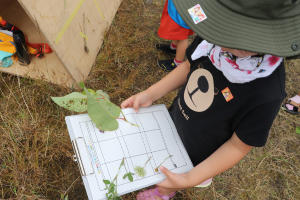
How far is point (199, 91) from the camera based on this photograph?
0.76 meters

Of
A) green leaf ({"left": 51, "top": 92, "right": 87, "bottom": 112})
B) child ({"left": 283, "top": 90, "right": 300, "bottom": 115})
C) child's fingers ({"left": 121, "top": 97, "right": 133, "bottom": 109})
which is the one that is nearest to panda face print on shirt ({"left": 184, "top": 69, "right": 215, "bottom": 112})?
child's fingers ({"left": 121, "top": 97, "right": 133, "bottom": 109})

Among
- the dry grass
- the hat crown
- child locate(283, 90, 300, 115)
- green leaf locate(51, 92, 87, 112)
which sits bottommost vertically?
child locate(283, 90, 300, 115)

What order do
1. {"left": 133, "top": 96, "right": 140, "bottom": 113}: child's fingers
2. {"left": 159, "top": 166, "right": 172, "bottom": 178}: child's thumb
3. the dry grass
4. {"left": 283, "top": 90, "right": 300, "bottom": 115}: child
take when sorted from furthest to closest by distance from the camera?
{"left": 283, "top": 90, "right": 300, "bottom": 115}: child
the dry grass
{"left": 133, "top": 96, "right": 140, "bottom": 113}: child's fingers
{"left": 159, "top": 166, "right": 172, "bottom": 178}: child's thumb

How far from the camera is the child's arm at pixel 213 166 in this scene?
669mm

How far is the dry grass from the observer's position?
110 cm

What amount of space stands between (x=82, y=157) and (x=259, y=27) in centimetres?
61

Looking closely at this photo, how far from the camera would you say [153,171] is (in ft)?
2.34

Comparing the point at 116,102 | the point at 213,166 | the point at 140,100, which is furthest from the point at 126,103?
Answer: the point at 116,102

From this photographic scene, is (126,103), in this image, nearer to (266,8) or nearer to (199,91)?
(199,91)

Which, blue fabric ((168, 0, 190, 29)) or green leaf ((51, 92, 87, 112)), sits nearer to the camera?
green leaf ((51, 92, 87, 112))

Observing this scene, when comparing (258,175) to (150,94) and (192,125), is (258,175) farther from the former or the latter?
(150,94)

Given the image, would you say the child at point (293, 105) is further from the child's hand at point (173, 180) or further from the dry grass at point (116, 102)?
the child's hand at point (173, 180)

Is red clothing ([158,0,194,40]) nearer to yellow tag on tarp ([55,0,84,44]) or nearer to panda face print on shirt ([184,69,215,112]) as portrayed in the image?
yellow tag on tarp ([55,0,84,44])

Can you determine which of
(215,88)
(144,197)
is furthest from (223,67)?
(144,197)
